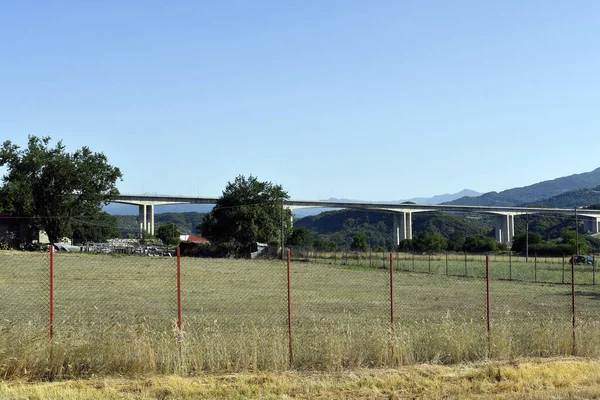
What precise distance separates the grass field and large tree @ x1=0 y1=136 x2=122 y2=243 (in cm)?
2687

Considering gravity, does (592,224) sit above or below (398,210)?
below

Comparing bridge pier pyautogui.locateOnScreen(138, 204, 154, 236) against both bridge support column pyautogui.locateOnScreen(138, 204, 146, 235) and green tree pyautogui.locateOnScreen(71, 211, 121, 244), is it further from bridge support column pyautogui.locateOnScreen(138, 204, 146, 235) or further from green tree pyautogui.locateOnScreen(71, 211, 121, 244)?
green tree pyautogui.locateOnScreen(71, 211, 121, 244)

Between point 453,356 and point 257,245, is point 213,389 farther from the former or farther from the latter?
point 257,245

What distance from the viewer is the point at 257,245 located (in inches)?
2872

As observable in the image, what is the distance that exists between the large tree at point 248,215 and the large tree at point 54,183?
1378cm

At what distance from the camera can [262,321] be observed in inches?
765

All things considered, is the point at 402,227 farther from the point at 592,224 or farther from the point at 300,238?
the point at 592,224

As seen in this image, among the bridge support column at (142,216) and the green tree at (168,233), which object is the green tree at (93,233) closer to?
the bridge support column at (142,216)

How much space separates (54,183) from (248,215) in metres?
22.1

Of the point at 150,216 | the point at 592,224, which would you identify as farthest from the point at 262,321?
the point at 592,224

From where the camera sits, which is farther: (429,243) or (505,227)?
(505,227)

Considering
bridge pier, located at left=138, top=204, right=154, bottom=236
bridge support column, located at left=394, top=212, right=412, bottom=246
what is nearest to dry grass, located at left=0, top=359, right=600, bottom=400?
bridge pier, located at left=138, top=204, right=154, bottom=236

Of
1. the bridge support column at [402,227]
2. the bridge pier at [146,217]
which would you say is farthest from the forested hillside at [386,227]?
the bridge pier at [146,217]

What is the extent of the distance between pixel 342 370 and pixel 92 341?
14.8 feet
